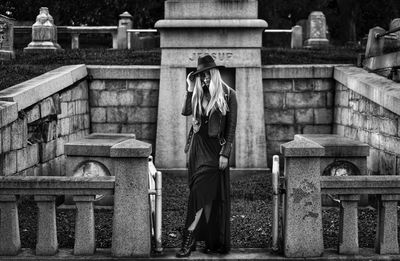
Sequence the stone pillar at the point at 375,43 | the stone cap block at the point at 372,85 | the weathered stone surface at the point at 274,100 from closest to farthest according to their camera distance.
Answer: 1. the stone cap block at the point at 372,85
2. the stone pillar at the point at 375,43
3. the weathered stone surface at the point at 274,100

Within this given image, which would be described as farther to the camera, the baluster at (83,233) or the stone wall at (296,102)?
the stone wall at (296,102)

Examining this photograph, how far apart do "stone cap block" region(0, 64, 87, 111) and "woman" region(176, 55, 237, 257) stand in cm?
402

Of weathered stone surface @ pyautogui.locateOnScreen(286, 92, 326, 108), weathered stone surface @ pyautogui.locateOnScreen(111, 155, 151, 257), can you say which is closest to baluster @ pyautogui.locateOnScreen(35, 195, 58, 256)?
weathered stone surface @ pyautogui.locateOnScreen(111, 155, 151, 257)

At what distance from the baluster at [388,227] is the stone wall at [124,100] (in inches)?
320

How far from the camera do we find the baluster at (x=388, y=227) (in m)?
8.38

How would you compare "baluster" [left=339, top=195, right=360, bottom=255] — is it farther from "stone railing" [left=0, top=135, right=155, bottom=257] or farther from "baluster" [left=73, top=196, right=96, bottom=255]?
"baluster" [left=73, top=196, right=96, bottom=255]

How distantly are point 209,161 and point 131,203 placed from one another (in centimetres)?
98

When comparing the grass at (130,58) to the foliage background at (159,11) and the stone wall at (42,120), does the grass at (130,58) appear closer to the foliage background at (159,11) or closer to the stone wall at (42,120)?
the stone wall at (42,120)

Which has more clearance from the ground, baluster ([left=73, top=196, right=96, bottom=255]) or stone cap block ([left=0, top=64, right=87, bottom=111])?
stone cap block ([left=0, top=64, right=87, bottom=111])

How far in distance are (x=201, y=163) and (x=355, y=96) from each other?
22.3 feet

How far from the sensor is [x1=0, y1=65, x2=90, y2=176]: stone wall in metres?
11.3

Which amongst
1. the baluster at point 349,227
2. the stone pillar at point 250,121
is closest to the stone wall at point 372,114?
the stone pillar at point 250,121

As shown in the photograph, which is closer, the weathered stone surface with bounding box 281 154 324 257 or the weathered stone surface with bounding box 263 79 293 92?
the weathered stone surface with bounding box 281 154 324 257

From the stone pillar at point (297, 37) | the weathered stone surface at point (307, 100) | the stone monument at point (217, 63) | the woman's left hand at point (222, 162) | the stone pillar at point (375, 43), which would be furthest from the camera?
the stone pillar at point (297, 37)
